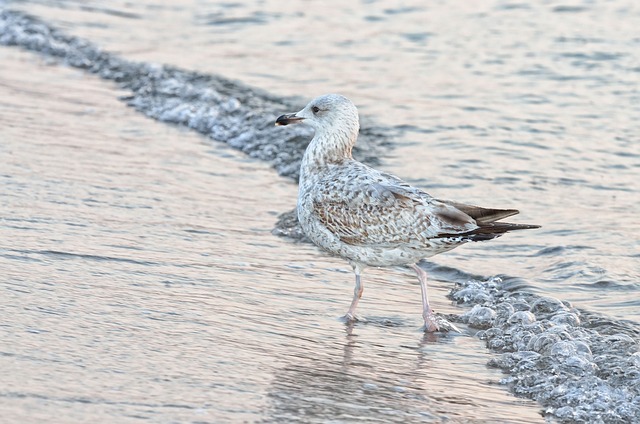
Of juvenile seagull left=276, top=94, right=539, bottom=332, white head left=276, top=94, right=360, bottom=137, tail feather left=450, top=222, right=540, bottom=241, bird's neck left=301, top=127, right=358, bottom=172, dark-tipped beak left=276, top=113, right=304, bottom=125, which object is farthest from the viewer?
dark-tipped beak left=276, top=113, right=304, bottom=125

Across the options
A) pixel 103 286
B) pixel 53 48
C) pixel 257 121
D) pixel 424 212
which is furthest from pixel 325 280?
pixel 53 48

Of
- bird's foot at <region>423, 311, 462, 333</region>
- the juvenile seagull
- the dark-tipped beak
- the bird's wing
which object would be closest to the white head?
the dark-tipped beak

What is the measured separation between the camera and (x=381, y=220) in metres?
6.80

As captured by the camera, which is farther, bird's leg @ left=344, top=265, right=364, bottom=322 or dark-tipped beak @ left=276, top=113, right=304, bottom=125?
dark-tipped beak @ left=276, top=113, right=304, bottom=125

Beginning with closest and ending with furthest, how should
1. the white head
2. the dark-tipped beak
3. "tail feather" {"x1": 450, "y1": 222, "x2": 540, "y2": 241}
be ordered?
"tail feather" {"x1": 450, "y1": 222, "x2": 540, "y2": 241} < the white head < the dark-tipped beak

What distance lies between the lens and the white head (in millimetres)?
7531

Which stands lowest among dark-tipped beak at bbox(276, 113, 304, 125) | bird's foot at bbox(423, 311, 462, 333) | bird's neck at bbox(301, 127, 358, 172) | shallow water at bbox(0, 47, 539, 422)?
bird's foot at bbox(423, 311, 462, 333)

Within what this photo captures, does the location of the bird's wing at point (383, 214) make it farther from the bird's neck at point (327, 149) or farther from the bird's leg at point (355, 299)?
the bird's neck at point (327, 149)

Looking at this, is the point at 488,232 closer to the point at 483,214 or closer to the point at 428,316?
the point at 483,214

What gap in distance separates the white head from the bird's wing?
23.3 inches

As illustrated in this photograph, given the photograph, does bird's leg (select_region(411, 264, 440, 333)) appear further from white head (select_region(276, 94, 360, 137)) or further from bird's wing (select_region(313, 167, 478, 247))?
white head (select_region(276, 94, 360, 137))

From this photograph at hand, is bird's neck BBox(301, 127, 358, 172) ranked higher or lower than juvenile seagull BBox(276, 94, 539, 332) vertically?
higher

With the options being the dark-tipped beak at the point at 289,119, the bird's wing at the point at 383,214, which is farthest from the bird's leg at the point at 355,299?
the dark-tipped beak at the point at 289,119

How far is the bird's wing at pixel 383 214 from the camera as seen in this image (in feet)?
22.0
